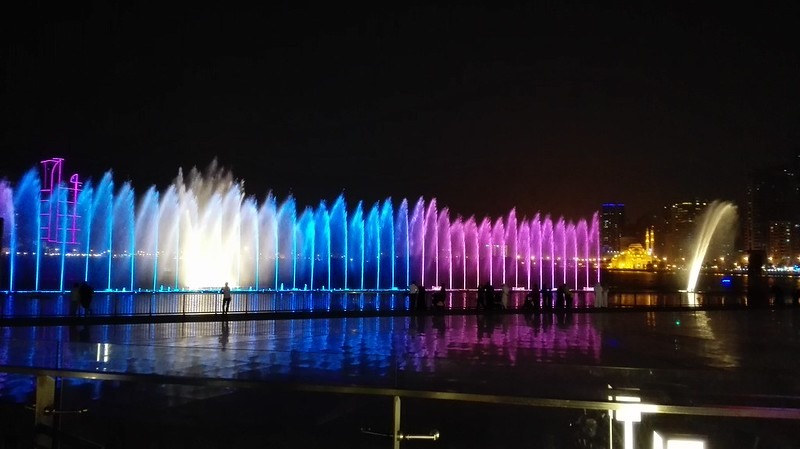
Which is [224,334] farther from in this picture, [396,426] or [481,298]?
[396,426]

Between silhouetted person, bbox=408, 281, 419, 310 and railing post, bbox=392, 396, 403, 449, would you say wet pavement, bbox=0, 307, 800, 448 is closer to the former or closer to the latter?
railing post, bbox=392, 396, 403, 449

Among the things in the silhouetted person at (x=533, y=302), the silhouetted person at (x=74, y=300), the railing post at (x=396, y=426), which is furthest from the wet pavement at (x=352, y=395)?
the silhouetted person at (x=533, y=302)

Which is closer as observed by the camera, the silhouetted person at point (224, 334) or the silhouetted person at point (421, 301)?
the silhouetted person at point (224, 334)

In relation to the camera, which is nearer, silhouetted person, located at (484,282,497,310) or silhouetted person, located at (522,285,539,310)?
silhouetted person, located at (484,282,497,310)

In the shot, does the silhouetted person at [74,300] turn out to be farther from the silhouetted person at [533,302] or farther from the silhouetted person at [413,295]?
the silhouetted person at [533,302]

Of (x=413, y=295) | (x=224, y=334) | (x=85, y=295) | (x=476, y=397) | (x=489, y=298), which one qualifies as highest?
(x=476, y=397)

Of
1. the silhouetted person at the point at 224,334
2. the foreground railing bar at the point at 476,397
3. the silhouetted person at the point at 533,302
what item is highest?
the foreground railing bar at the point at 476,397

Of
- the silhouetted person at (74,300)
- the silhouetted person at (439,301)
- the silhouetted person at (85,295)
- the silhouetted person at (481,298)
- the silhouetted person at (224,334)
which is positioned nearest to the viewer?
the silhouetted person at (224,334)

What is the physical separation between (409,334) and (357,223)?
34.0 m

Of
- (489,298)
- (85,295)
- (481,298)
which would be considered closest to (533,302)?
(489,298)

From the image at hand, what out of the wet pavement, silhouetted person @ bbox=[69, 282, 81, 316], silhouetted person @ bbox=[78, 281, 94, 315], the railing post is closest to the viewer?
the railing post

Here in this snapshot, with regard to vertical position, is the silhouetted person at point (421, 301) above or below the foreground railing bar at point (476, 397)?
below

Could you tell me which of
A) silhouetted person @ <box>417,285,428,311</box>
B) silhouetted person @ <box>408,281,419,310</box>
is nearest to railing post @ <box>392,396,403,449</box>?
silhouetted person @ <box>417,285,428,311</box>

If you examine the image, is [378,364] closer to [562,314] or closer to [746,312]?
[562,314]
